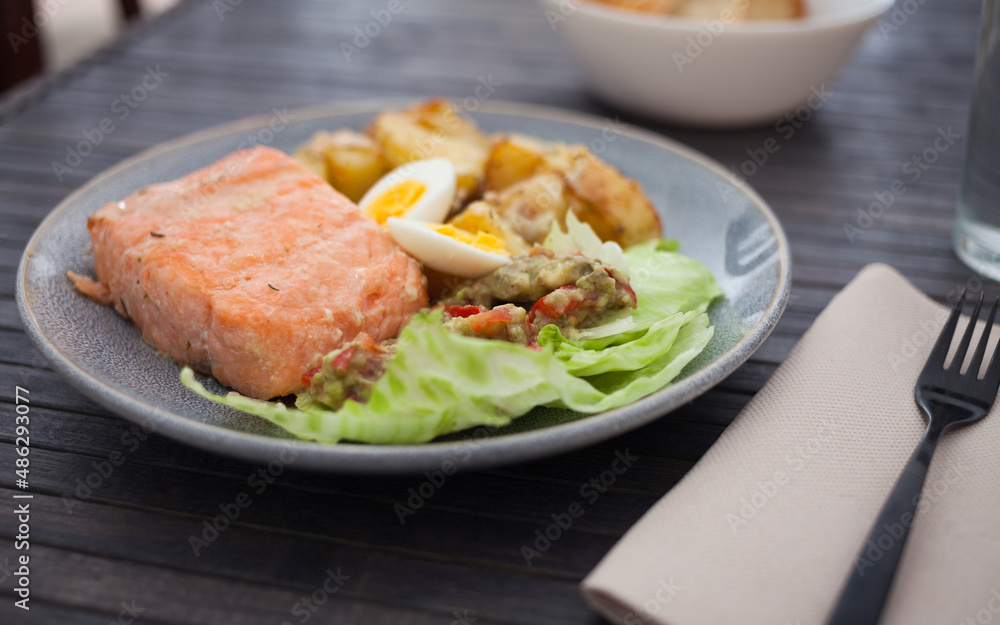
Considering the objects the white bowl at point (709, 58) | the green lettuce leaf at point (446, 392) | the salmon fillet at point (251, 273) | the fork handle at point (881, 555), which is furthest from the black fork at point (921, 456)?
the white bowl at point (709, 58)

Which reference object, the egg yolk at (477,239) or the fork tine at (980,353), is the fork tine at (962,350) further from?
the egg yolk at (477,239)

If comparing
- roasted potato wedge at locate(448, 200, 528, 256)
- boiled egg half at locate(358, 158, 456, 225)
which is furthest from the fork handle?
boiled egg half at locate(358, 158, 456, 225)

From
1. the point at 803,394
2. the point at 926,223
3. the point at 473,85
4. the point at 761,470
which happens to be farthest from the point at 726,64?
the point at 761,470

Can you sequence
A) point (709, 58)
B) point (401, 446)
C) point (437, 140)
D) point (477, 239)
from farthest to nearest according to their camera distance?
point (709, 58)
point (437, 140)
point (477, 239)
point (401, 446)

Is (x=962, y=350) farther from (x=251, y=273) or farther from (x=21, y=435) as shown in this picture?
(x=21, y=435)

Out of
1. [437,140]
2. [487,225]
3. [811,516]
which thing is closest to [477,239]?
[487,225]

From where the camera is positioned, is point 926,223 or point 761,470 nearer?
point 761,470

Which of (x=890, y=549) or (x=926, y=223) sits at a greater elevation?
(x=890, y=549)

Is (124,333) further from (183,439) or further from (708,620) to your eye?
(708,620)
